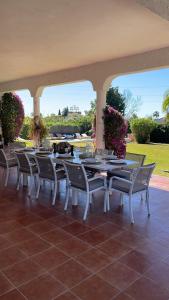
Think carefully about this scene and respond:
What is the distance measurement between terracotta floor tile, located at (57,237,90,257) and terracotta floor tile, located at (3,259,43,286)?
0.40m

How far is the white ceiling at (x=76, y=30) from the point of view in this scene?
10.2ft

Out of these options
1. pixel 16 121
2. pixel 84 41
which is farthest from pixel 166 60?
pixel 16 121

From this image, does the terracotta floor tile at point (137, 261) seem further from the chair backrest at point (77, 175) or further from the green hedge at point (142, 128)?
the green hedge at point (142, 128)

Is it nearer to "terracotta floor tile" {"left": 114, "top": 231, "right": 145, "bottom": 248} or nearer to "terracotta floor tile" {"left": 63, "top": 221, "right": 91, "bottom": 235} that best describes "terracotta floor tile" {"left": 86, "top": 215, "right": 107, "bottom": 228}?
"terracotta floor tile" {"left": 63, "top": 221, "right": 91, "bottom": 235}

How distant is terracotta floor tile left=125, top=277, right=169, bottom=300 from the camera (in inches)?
81.1

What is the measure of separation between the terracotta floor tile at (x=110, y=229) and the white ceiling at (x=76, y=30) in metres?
2.81

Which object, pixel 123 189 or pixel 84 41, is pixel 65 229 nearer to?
pixel 123 189

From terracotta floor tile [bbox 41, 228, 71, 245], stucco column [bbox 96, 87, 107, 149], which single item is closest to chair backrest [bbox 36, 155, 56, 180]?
terracotta floor tile [bbox 41, 228, 71, 245]

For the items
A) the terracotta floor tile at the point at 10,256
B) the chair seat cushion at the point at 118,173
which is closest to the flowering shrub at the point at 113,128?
the chair seat cushion at the point at 118,173

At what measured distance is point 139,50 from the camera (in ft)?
16.4

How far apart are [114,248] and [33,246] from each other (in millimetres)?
919

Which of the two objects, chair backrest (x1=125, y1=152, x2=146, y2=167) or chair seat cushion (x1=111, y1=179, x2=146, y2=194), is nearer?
chair seat cushion (x1=111, y1=179, x2=146, y2=194)

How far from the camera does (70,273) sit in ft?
7.74

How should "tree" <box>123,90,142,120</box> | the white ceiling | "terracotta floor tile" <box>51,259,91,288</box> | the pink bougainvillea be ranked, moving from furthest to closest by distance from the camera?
"tree" <box>123,90,142,120</box> → the pink bougainvillea → the white ceiling → "terracotta floor tile" <box>51,259,91,288</box>
